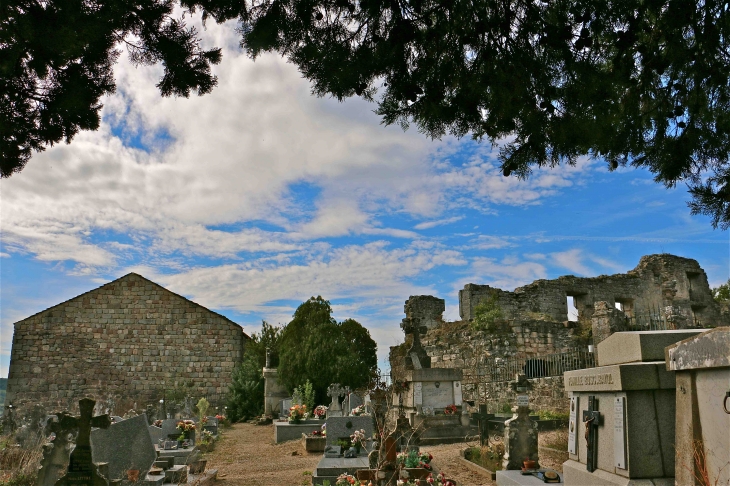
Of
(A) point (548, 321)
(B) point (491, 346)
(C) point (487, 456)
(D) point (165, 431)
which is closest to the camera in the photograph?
(C) point (487, 456)

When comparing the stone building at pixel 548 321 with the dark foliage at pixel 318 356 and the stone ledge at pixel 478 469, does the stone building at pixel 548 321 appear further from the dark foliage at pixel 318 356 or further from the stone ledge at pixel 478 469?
the stone ledge at pixel 478 469

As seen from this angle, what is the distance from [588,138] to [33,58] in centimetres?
463

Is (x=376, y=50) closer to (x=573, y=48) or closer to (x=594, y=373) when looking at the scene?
(x=573, y=48)

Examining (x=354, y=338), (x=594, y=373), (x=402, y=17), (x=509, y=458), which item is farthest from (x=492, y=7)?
(x=354, y=338)

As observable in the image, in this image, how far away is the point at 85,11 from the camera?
3910 mm

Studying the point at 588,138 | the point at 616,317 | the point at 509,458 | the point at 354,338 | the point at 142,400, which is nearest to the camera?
the point at 588,138

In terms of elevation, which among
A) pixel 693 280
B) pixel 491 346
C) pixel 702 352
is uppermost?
pixel 693 280

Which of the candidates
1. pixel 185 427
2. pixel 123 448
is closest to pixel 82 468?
pixel 123 448

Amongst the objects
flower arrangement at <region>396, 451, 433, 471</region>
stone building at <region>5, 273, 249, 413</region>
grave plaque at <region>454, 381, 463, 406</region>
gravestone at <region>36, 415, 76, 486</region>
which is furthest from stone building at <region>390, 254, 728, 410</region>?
gravestone at <region>36, 415, 76, 486</region>

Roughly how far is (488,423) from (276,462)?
4.06 m

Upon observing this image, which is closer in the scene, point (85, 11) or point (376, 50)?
point (85, 11)

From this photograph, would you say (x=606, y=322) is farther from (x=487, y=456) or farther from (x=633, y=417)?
(x=633, y=417)

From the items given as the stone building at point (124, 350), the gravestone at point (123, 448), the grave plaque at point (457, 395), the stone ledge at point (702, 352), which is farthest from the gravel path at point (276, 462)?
the stone building at point (124, 350)

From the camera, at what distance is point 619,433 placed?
14.7 feet
